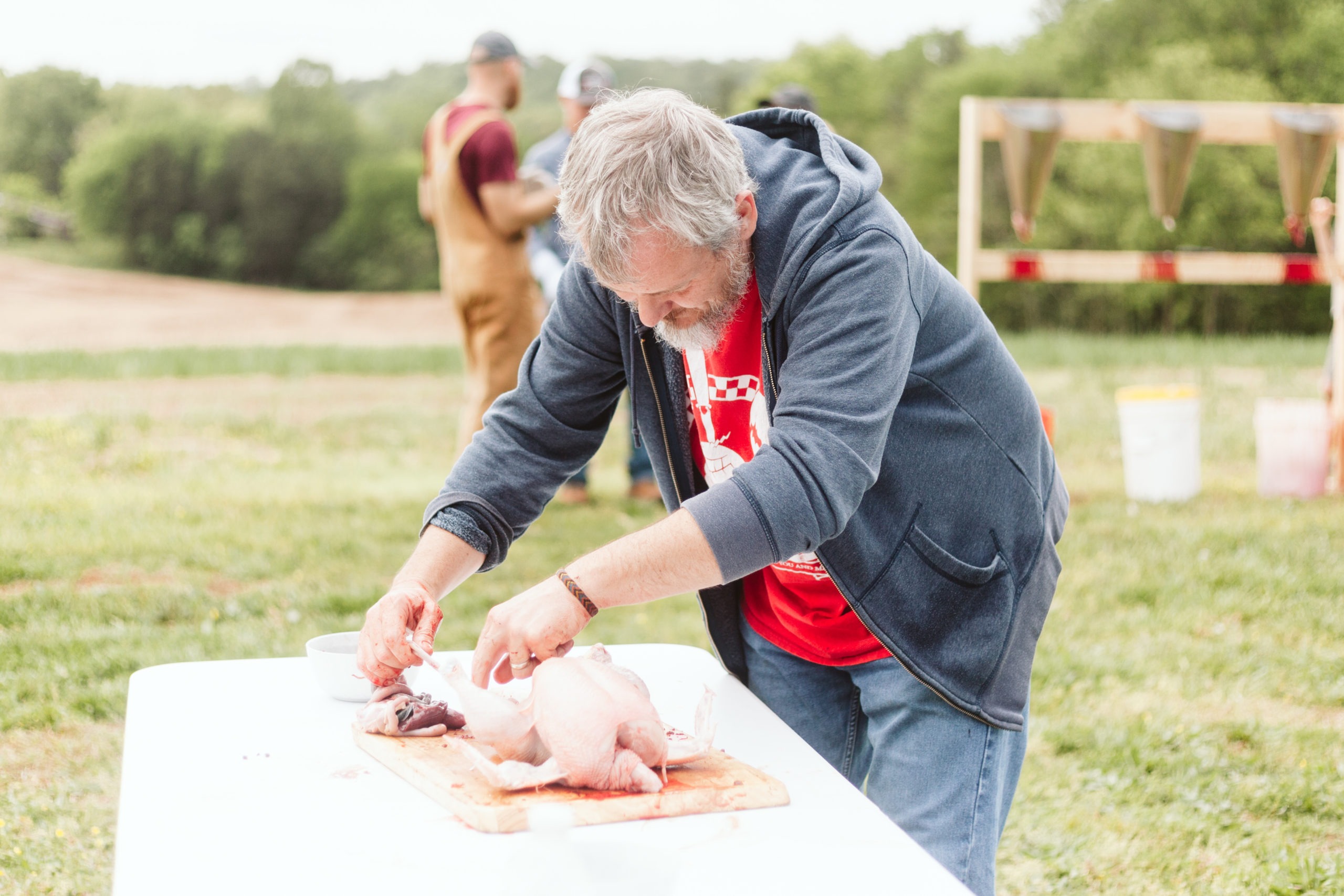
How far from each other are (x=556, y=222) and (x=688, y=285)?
4.18 m

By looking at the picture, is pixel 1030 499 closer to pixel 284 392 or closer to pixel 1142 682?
pixel 1142 682

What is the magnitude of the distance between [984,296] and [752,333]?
26.0 metres

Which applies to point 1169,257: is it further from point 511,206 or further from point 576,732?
point 576,732

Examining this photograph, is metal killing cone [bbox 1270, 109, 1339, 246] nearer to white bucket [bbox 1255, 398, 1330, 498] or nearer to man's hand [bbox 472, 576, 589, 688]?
white bucket [bbox 1255, 398, 1330, 498]

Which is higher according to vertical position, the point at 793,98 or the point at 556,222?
the point at 793,98

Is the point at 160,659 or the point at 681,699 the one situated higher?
the point at 681,699

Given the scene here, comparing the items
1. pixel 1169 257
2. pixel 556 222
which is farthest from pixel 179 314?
pixel 1169 257

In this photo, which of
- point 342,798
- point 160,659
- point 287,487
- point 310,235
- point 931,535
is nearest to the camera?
point 342,798


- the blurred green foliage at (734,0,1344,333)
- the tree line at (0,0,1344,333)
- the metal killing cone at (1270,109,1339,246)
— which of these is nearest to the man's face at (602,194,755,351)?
the metal killing cone at (1270,109,1339,246)

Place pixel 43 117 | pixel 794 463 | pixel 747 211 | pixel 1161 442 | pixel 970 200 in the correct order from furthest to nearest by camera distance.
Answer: pixel 43 117 < pixel 1161 442 < pixel 970 200 < pixel 747 211 < pixel 794 463

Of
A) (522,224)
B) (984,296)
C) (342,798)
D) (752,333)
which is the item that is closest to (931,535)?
(752,333)

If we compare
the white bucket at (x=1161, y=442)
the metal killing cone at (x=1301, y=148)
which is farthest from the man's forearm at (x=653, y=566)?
the metal killing cone at (x=1301, y=148)

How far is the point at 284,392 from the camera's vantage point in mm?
10258

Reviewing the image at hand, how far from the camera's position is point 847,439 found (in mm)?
1475
